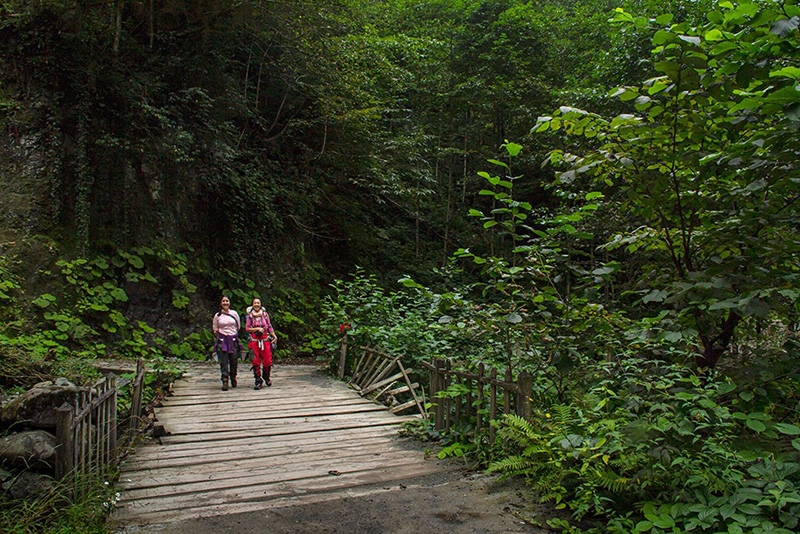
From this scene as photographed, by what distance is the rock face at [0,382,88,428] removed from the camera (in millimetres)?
4258

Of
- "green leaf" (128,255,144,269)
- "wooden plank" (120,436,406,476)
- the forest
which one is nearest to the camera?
the forest

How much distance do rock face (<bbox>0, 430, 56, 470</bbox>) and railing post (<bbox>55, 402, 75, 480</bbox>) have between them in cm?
14

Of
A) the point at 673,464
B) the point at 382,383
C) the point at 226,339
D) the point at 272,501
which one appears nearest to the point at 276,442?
the point at 272,501

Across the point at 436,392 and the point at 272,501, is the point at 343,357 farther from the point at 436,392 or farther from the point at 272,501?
the point at 272,501

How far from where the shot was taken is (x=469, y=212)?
3938 millimetres

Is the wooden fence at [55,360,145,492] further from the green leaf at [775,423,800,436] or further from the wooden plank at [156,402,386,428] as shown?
the green leaf at [775,423,800,436]

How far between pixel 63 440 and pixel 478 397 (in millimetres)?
3721

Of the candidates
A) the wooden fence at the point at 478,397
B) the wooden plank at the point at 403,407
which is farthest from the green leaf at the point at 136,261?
the wooden fence at the point at 478,397

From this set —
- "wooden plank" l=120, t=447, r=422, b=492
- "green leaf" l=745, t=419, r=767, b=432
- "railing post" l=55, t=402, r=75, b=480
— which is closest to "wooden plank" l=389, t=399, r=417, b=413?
"wooden plank" l=120, t=447, r=422, b=492

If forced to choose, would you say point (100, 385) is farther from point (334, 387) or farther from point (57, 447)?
point (334, 387)

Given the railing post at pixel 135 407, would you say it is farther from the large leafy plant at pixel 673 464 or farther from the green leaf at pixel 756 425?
the green leaf at pixel 756 425

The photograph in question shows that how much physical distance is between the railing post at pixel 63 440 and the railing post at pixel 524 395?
3.73 m

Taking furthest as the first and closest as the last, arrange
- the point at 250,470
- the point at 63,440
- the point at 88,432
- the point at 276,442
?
the point at 276,442, the point at 250,470, the point at 88,432, the point at 63,440

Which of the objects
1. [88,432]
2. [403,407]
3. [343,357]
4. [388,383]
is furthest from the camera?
[343,357]
